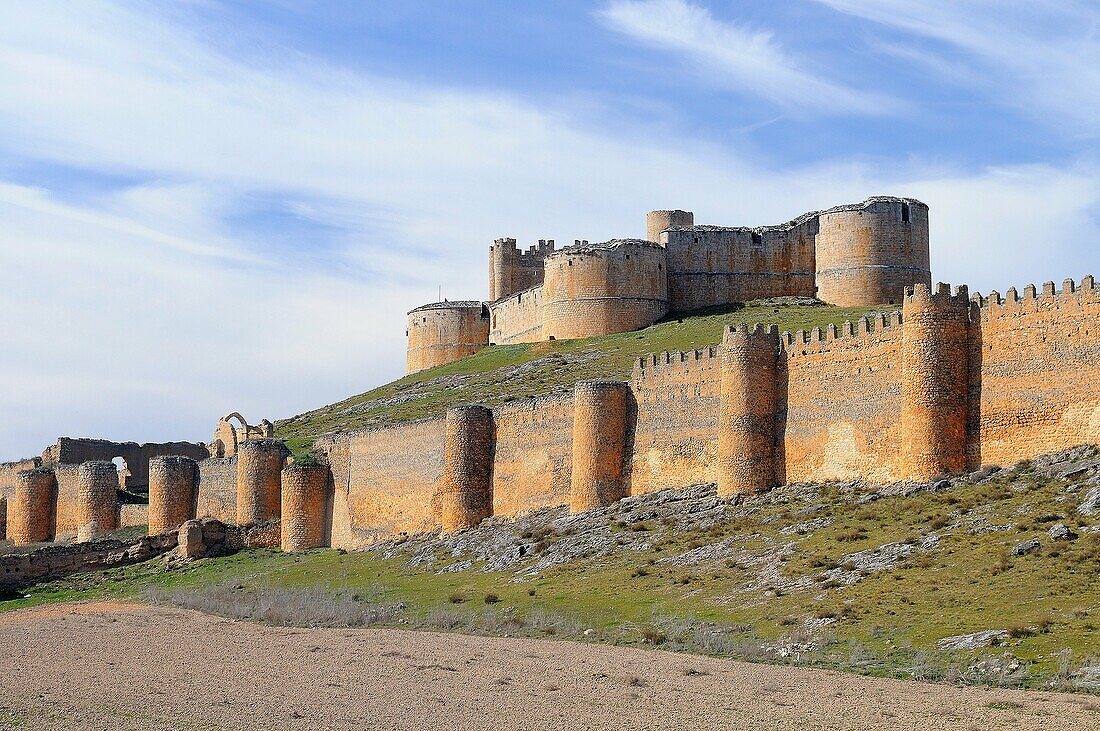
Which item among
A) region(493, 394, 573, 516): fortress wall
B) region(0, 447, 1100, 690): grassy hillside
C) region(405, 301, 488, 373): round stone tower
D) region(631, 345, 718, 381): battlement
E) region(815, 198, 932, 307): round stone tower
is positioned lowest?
region(0, 447, 1100, 690): grassy hillside

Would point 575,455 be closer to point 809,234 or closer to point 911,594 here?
point 911,594

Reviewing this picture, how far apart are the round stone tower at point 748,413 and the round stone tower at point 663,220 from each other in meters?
38.2

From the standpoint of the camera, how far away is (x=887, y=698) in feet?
62.1

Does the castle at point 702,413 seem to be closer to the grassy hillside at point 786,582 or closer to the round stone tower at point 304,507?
the round stone tower at point 304,507

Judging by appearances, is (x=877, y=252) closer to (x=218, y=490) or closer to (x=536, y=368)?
(x=536, y=368)

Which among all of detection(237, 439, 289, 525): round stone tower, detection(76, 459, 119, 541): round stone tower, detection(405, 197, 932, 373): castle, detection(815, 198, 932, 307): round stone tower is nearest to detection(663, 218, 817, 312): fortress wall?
detection(405, 197, 932, 373): castle

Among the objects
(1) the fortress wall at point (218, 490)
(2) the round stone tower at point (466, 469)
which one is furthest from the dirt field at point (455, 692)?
(1) the fortress wall at point (218, 490)

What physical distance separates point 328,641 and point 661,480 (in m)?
12.2

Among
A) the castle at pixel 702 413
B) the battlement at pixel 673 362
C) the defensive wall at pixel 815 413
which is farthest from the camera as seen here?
the battlement at pixel 673 362

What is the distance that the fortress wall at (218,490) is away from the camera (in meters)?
51.7

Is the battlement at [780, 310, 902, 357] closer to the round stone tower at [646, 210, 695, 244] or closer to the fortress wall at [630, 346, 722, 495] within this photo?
the fortress wall at [630, 346, 722, 495]

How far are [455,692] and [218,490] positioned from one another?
32.7 meters

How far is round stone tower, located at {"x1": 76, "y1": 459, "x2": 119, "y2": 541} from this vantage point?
56344 millimetres

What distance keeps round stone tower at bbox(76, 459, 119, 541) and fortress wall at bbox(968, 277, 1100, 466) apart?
3603 cm
